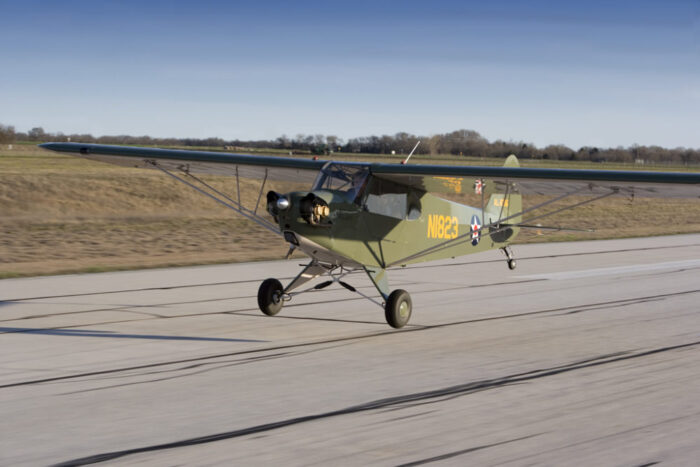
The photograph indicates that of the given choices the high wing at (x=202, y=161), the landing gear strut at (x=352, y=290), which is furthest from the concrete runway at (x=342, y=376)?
the high wing at (x=202, y=161)

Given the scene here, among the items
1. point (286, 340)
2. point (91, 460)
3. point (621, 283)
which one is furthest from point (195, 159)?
point (621, 283)

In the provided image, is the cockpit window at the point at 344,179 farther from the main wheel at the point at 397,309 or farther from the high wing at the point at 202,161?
the main wheel at the point at 397,309

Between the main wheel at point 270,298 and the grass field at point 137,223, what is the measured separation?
7905 mm

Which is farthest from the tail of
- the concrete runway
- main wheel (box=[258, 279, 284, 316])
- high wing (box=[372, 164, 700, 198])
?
main wheel (box=[258, 279, 284, 316])

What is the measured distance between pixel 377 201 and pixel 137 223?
22.0 m

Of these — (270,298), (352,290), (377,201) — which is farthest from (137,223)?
(352,290)

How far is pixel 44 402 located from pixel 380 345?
4884 mm

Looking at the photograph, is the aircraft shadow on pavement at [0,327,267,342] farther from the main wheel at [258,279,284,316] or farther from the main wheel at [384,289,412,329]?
the main wheel at [384,289,412,329]

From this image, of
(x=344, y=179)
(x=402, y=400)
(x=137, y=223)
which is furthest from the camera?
(x=137, y=223)

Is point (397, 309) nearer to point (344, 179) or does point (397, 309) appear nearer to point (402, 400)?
point (344, 179)

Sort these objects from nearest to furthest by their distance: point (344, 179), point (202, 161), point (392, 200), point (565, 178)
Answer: point (565, 178), point (344, 179), point (392, 200), point (202, 161)

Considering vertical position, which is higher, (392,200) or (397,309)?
(392,200)

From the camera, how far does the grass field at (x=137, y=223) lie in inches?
924

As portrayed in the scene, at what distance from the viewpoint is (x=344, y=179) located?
12.9 metres
